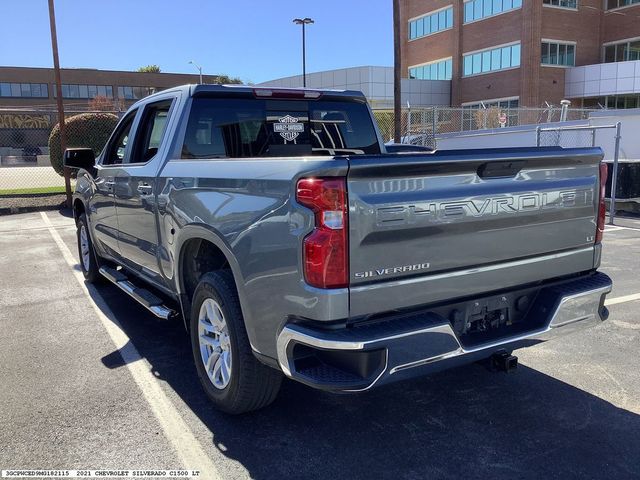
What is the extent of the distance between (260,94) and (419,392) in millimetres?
2629

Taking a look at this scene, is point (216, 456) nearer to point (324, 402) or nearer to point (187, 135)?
point (324, 402)

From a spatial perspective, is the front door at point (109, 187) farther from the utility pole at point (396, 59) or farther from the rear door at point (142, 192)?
the utility pole at point (396, 59)

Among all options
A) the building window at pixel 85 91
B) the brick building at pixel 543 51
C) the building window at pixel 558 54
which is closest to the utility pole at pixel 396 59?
the brick building at pixel 543 51

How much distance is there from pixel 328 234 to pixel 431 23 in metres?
50.0

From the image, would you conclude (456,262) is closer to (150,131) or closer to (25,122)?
(150,131)

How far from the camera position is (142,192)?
450cm

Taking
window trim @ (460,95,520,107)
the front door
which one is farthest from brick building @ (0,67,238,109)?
the front door

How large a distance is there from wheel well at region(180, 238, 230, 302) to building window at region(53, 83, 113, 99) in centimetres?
7046

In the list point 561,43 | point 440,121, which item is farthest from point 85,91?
point 561,43

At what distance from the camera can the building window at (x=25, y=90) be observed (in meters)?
66.3

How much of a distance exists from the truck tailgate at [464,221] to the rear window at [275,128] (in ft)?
5.49

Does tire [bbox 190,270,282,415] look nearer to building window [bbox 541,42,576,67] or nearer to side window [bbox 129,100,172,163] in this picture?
side window [bbox 129,100,172,163]

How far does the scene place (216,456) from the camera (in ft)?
10.3

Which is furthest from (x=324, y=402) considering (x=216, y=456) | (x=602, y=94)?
(x=602, y=94)
